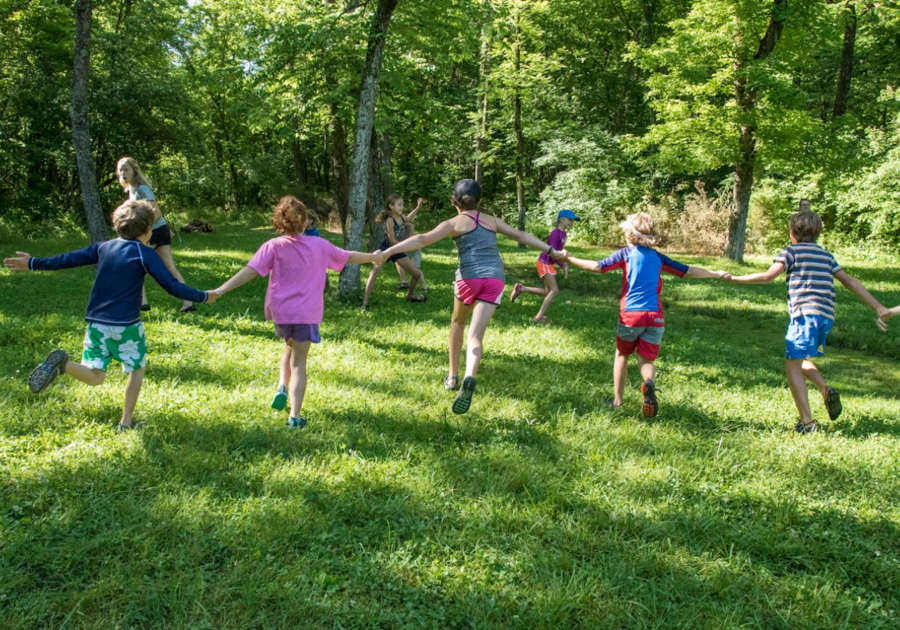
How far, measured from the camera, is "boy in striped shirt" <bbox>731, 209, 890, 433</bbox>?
17.9ft

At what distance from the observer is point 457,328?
5895mm

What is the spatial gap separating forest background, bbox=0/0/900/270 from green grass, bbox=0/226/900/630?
5.52m

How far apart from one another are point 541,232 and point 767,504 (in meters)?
22.3

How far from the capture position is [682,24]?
61.5ft

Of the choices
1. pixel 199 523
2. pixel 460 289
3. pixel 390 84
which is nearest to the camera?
pixel 199 523

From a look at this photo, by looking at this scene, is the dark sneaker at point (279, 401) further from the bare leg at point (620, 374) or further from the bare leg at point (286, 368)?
the bare leg at point (620, 374)

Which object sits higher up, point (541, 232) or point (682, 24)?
point (682, 24)

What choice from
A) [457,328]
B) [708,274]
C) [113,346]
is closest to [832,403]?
[708,274]

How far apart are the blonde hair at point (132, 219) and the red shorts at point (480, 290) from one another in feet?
8.74

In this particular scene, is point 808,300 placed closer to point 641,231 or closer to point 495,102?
point 641,231

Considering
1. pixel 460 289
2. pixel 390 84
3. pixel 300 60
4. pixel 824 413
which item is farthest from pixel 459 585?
pixel 300 60

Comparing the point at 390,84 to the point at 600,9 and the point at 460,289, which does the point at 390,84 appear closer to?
the point at 460,289

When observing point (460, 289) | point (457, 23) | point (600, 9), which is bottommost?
point (460, 289)

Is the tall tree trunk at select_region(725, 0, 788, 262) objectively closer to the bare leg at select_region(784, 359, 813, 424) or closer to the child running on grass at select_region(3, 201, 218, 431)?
the bare leg at select_region(784, 359, 813, 424)
